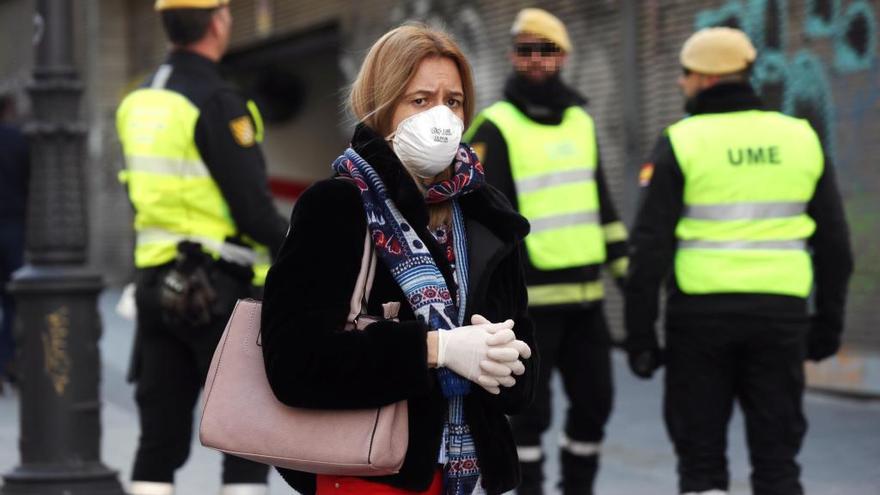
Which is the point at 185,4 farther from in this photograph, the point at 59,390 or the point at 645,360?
the point at 645,360

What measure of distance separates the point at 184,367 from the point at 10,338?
232 inches

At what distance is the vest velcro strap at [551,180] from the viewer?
5.90 meters

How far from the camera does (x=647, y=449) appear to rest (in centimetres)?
802

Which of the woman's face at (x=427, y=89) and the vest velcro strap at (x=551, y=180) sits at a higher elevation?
the woman's face at (x=427, y=89)

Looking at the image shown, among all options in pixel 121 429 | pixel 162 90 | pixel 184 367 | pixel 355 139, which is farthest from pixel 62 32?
pixel 355 139

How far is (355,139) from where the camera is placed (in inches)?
122

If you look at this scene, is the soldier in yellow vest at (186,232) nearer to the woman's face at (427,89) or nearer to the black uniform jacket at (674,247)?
the black uniform jacket at (674,247)

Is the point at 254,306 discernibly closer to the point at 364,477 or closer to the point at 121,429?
the point at 364,477

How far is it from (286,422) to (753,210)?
258 centimetres

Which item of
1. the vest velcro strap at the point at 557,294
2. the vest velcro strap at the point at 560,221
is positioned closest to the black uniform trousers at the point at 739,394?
the vest velcro strap at the point at 557,294

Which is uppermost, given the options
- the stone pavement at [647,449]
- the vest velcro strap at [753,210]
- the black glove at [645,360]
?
the vest velcro strap at [753,210]

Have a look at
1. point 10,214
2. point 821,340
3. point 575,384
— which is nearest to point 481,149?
point 575,384

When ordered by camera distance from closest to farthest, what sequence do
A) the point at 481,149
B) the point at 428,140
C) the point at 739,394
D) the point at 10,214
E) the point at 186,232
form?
1. the point at 428,140
2. the point at 739,394
3. the point at 186,232
4. the point at 481,149
5. the point at 10,214

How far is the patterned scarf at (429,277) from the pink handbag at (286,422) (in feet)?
0.16
